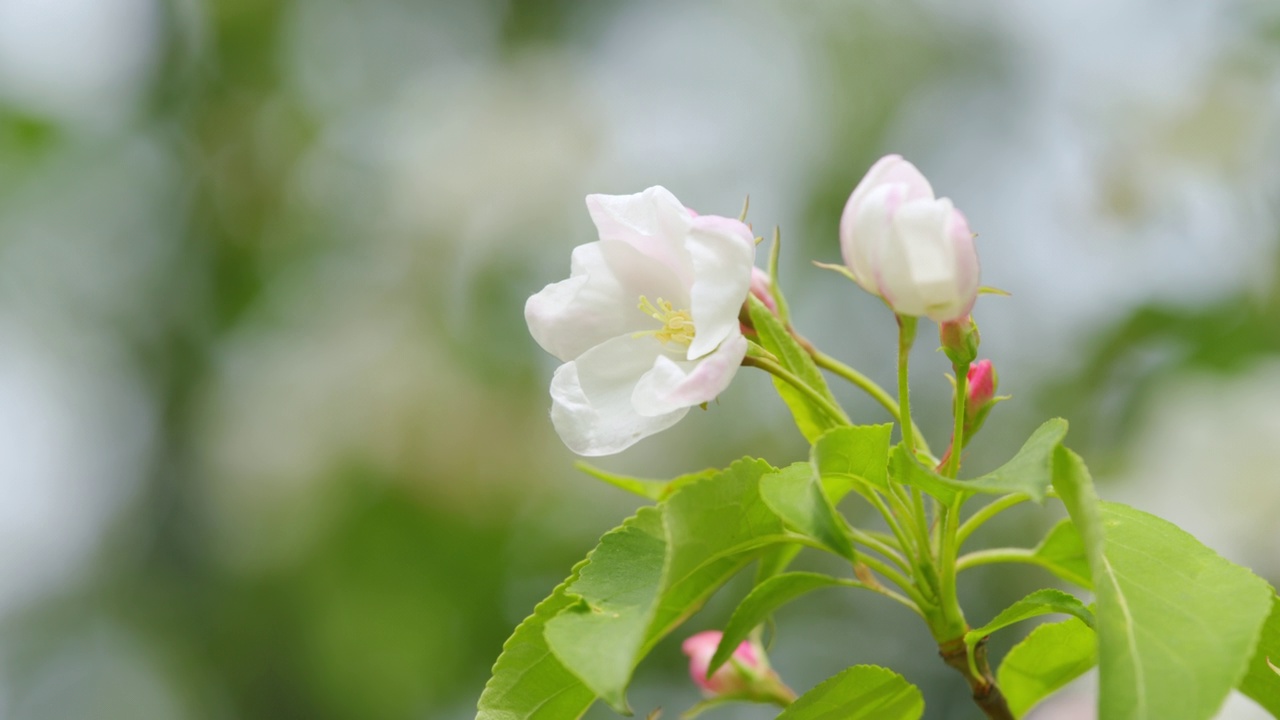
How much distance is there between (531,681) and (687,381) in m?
0.26

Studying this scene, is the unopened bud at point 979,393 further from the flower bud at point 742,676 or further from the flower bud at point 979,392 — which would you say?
the flower bud at point 742,676

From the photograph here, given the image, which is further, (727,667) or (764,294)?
(727,667)

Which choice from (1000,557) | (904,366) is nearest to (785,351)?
(904,366)

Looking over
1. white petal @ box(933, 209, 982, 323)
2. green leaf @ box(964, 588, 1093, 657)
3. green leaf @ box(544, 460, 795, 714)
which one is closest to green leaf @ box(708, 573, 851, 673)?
green leaf @ box(544, 460, 795, 714)

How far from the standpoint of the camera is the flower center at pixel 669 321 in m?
0.97

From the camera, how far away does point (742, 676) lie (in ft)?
4.17

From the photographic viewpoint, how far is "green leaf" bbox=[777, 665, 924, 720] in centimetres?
92

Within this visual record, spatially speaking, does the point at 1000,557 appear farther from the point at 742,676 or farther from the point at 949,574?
the point at 742,676

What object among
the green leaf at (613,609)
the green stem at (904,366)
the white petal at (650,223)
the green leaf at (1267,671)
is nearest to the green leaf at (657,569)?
the green leaf at (613,609)

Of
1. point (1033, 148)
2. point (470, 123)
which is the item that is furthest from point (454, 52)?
point (1033, 148)

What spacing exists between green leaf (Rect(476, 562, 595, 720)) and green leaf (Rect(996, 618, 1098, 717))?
1.37ft

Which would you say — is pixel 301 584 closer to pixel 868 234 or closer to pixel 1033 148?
pixel 1033 148

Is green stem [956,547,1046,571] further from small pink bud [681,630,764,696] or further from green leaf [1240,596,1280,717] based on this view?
small pink bud [681,630,764,696]

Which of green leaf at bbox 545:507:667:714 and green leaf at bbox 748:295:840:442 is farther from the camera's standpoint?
green leaf at bbox 748:295:840:442
